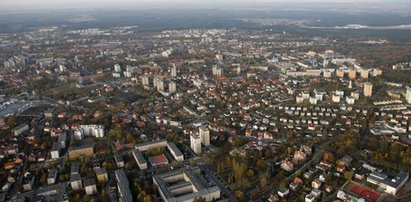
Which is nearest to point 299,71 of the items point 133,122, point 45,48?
point 133,122

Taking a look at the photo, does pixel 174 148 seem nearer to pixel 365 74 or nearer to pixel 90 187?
pixel 90 187

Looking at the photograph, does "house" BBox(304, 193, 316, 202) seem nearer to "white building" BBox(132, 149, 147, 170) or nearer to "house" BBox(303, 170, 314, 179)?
"house" BBox(303, 170, 314, 179)

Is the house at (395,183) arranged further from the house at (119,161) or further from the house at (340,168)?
the house at (119,161)

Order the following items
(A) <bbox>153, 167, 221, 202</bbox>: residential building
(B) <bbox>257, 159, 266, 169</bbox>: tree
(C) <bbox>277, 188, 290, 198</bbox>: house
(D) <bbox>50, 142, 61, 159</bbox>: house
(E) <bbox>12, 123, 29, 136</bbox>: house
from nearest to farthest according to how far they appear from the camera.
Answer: (A) <bbox>153, 167, 221, 202</bbox>: residential building, (C) <bbox>277, 188, 290, 198</bbox>: house, (B) <bbox>257, 159, 266, 169</bbox>: tree, (D) <bbox>50, 142, 61, 159</bbox>: house, (E) <bbox>12, 123, 29, 136</bbox>: house

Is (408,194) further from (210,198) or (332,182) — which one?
(210,198)

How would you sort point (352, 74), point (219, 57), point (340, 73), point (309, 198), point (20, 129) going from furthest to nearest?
point (219, 57) < point (340, 73) < point (352, 74) < point (20, 129) < point (309, 198)

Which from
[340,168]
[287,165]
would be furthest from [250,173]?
[340,168]

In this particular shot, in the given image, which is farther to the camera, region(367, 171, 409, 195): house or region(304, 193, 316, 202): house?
region(367, 171, 409, 195): house

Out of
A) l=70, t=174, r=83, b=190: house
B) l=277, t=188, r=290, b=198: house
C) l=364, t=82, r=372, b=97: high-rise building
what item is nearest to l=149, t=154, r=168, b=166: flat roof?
l=70, t=174, r=83, b=190: house

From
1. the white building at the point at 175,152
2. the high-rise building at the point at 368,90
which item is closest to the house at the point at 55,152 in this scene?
the white building at the point at 175,152

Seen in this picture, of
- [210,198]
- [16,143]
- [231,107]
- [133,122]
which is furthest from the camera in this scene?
[231,107]

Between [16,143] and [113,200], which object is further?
[16,143]
